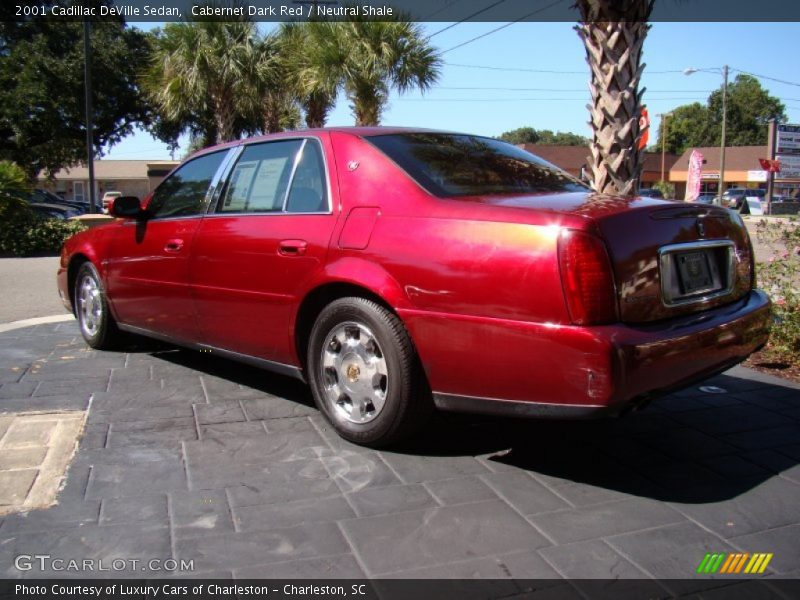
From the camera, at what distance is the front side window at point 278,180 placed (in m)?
3.79

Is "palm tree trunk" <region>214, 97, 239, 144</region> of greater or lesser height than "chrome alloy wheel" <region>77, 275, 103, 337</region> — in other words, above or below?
above

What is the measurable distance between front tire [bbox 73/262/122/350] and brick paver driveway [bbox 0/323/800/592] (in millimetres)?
1035

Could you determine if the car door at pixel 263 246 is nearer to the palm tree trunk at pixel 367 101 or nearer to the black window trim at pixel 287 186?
Result: the black window trim at pixel 287 186

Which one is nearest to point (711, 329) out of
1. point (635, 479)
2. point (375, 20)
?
point (635, 479)

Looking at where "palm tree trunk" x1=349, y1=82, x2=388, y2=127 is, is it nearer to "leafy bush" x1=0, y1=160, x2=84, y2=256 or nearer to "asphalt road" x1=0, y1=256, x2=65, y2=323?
"leafy bush" x1=0, y1=160, x2=84, y2=256

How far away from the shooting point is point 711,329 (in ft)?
10.1

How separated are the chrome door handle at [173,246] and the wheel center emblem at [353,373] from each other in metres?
1.62

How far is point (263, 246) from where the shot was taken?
3850 millimetres

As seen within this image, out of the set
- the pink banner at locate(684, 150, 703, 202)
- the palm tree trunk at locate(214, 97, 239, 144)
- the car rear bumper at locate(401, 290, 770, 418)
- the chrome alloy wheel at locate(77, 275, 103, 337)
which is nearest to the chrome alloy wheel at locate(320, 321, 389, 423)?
the car rear bumper at locate(401, 290, 770, 418)

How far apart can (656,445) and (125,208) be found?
3.80 metres

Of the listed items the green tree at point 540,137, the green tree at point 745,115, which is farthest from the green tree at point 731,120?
the green tree at point 540,137

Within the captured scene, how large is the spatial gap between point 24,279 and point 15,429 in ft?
26.4

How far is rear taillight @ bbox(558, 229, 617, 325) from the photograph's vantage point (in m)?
2.71

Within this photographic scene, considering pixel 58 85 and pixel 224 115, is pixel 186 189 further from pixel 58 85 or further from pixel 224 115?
pixel 58 85
